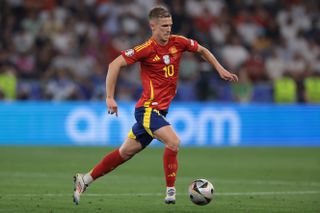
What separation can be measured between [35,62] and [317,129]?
25.3 ft

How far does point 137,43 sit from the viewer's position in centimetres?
2386

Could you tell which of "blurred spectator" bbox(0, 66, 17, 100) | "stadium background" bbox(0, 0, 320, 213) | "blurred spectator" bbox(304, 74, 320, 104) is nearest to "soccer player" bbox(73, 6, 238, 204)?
"stadium background" bbox(0, 0, 320, 213)

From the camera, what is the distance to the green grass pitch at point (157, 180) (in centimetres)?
1008

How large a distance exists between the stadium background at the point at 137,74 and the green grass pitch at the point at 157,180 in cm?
114

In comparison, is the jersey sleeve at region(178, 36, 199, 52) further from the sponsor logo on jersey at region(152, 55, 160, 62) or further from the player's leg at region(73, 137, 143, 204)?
the player's leg at region(73, 137, 143, 204)

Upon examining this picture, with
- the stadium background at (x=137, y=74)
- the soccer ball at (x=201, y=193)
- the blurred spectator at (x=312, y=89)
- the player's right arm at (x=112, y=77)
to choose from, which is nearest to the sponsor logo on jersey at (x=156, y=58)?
the player's right arm at (x=112, y=77)

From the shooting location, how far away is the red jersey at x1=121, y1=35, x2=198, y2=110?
10.1m

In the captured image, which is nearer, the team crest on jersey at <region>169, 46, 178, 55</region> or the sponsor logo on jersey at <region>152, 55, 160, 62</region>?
the sponsor logo on jersey at <region>152, 55, 160, 62</region>

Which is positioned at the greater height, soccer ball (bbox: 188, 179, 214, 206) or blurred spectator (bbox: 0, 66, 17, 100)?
blurred spectator (bbox: 0, 66, 17, 100)

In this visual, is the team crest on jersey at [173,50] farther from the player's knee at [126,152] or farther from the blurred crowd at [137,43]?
the blurred crowd at [137,43]

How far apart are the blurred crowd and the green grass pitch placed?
2.60m

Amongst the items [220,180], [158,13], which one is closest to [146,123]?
[158,13]

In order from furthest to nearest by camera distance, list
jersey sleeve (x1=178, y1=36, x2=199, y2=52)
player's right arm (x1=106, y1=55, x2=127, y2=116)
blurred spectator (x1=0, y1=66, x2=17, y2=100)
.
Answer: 1. blurred spectator (x1=0, y1=66, x2=17, y2=100)
2. jersey sleeve (x1=178, y1=36, x2=199, y2=52)
3. player's right arm (x1=106, y1=55, x2=127, y2=116)

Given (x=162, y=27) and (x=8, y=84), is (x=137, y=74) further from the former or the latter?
(x=162, y=27)
